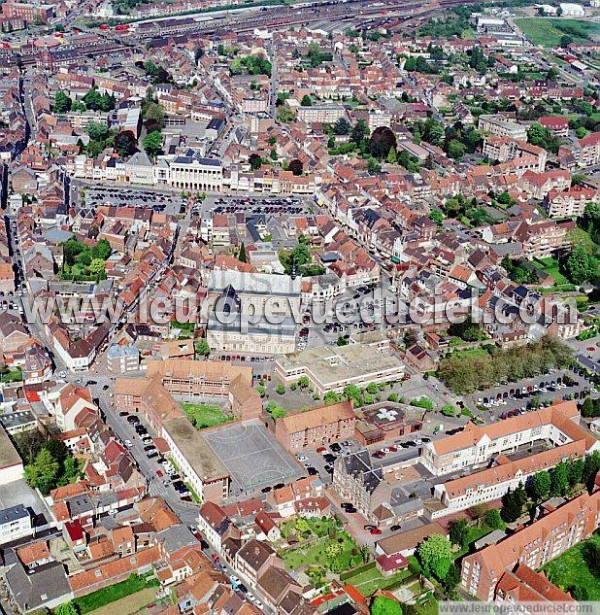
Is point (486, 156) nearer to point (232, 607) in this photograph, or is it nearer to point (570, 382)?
point (570, 382)

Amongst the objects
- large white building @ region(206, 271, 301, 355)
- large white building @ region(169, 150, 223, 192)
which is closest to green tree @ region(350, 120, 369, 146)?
large white building @ region(169, 150, 223, 192)

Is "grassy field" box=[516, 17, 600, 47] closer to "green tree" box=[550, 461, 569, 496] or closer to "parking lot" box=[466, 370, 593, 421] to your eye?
"parking lot" box=[466, 370, 593, 421]

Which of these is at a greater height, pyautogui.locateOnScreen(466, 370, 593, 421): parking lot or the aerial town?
the aerial town

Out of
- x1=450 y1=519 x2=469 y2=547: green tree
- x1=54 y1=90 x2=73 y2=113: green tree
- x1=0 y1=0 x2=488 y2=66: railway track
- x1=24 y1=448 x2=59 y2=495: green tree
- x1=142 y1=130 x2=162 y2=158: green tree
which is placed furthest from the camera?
x1=0 y1=0 x2=488 y2=66: railway track

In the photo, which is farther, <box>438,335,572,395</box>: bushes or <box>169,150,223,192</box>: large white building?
<box>169,150,223,192</box>: large white building

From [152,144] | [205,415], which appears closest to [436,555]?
[205,415]

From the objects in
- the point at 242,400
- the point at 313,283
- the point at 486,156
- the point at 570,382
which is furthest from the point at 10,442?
the point at 486,156

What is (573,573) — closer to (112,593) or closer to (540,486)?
(540,486)
